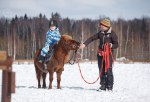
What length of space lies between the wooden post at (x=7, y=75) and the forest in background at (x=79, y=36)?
57.0 meters

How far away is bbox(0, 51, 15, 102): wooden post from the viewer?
5859 millimetres

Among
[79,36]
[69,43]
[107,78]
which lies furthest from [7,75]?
[79,36]

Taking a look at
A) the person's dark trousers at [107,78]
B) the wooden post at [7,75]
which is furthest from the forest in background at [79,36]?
the wooden post at [7,75]

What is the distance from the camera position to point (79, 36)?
232ft

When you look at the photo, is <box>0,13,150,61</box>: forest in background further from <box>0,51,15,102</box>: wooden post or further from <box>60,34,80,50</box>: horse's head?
<box>0,51,15,102</box>: wooden post

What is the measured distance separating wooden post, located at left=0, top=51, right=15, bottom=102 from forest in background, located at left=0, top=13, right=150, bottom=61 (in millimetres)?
56999

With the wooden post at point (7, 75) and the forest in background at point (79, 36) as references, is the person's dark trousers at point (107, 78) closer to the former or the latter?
the wooden post at point (7, 75)

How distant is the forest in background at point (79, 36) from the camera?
66.8m

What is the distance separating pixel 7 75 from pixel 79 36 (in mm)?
64923

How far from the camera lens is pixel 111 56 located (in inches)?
439

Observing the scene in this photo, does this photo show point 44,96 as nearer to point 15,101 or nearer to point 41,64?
point 15,101

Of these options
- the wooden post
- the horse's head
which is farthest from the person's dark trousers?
the wooden post

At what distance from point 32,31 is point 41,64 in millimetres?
62217

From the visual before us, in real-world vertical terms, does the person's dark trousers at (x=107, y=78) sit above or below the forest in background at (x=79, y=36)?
below
